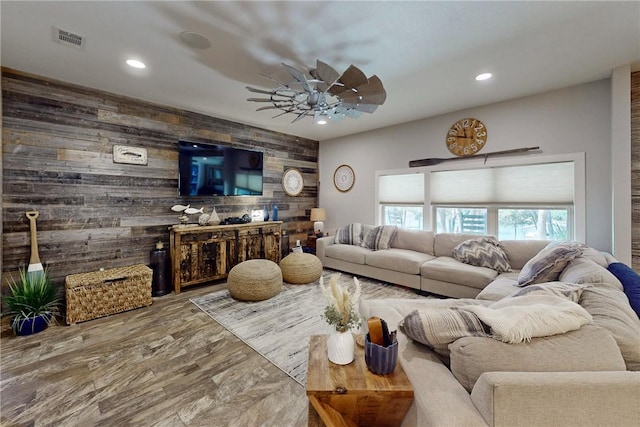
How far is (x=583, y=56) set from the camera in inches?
99.0

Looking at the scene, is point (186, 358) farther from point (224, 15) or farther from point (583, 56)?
point (583, 56)

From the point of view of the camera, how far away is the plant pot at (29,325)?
245 centimetres

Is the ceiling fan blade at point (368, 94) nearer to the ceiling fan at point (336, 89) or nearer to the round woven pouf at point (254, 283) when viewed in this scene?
the ceiling fan at point (336, 89)

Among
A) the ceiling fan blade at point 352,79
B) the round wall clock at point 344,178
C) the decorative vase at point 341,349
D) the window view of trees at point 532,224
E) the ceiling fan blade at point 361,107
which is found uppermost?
the ceiling fan blade at point 352,79

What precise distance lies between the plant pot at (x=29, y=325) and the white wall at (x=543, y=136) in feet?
15.4

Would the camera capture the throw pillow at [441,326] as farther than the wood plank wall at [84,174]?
No

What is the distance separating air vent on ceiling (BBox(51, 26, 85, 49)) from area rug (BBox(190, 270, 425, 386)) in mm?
2847

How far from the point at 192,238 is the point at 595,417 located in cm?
399

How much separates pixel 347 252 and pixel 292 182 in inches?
80.0

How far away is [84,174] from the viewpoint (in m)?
3.19

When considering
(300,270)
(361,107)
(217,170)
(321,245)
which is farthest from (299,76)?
(321,245)

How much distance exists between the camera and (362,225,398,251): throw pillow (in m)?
4.43

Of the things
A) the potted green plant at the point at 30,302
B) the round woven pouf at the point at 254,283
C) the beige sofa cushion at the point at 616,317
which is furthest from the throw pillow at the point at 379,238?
the potted green plant at the point at 30,302

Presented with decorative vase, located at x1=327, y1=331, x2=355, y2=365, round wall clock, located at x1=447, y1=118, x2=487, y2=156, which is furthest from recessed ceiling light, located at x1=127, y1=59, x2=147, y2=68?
round wall clock, located at x1=447, y1=118, x2=487, y2=156
